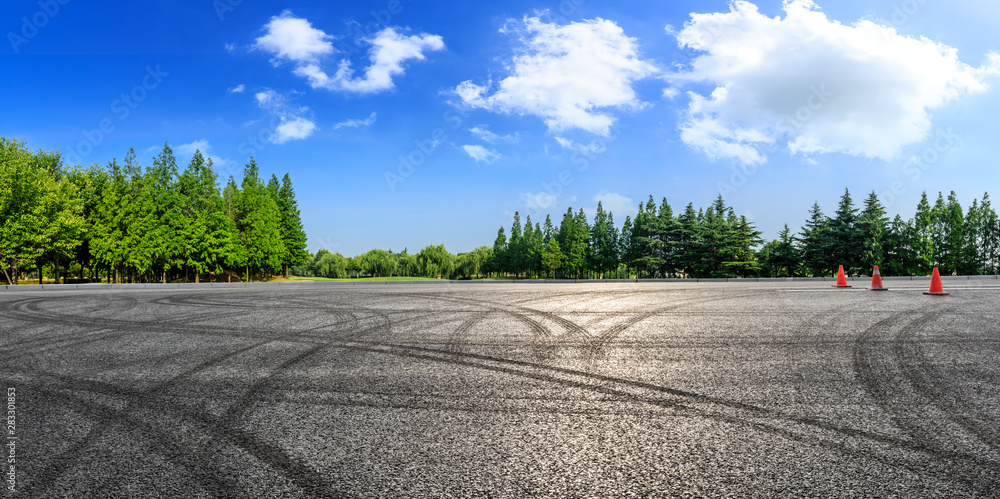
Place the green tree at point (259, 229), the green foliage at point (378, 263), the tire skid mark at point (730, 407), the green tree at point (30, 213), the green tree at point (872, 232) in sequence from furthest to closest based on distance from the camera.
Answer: the green foliage at point (378, 263) < the green tree at point (259, 229) < the green tree at point (872, 232) < the green tree at point (30, 213) < the tire skid mark at point (730, 407)

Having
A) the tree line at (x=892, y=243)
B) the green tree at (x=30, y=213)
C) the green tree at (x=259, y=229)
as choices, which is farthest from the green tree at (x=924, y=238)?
the green tree at (x=30, y=213)

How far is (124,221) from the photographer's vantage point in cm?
4428

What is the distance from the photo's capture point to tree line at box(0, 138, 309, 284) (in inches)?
1570

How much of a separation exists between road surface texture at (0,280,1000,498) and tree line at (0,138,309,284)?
134ft

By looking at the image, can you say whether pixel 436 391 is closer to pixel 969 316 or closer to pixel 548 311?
pixel 548 311

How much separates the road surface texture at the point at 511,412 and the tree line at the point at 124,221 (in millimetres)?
40961

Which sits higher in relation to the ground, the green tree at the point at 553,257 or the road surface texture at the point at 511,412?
the green tree at the point at 553,257

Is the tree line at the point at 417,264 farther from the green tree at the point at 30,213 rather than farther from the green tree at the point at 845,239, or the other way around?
the green tree at the point at 845,239

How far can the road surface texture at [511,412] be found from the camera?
2.96m

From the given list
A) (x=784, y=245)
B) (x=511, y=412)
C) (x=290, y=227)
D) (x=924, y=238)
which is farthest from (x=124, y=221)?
(x=924, y=238)

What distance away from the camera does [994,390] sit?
491 centimetres

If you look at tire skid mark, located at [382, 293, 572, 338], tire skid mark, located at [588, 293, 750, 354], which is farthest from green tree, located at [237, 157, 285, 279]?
tire skid mark, located at [588, 293, 750, 354]

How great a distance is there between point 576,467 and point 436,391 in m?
2.15

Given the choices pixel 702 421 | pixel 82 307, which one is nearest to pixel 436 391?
pixel 702 421
